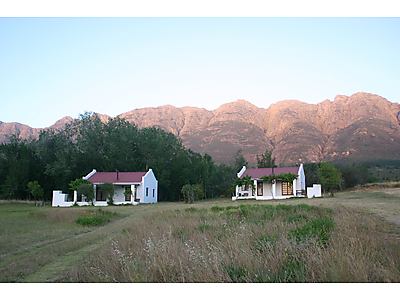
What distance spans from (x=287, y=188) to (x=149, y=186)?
14.3m

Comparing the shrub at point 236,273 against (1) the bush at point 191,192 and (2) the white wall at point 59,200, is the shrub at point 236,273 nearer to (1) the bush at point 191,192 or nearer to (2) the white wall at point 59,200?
(1) the bush at point 191,192

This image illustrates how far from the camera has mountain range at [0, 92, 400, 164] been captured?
98.8 meters

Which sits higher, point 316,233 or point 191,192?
point 191,192

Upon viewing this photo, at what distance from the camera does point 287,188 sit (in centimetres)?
3884

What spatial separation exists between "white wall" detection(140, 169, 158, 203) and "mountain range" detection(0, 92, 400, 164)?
38.7 meters

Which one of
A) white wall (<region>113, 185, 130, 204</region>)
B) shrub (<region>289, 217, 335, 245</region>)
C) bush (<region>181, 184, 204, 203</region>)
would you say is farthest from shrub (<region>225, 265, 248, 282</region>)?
white wall (<region>113, 185, 130, 204</region>)

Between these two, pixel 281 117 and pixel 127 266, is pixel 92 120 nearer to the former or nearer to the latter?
pixel 127 266

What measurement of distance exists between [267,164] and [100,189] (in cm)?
2239

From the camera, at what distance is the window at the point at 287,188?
38.6 m

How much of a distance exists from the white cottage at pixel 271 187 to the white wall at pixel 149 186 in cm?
906

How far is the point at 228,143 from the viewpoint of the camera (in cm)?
12950

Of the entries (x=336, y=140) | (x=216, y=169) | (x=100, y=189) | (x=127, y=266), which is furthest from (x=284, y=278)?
(x=336, y=140)

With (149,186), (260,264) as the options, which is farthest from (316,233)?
(149,186)

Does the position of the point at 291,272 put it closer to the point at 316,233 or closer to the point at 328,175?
the point at 316,233
